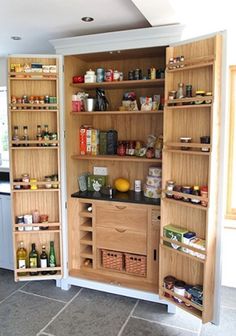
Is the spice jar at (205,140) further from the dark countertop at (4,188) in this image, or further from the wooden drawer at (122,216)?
the dark countertop at (4,188)

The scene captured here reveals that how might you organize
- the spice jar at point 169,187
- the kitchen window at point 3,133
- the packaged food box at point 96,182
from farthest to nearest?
the kitchen window at point 3,133 < the packaged food box at point 96,182 < the spice jar at point 169,187

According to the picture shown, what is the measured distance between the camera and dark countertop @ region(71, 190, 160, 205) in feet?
8.54

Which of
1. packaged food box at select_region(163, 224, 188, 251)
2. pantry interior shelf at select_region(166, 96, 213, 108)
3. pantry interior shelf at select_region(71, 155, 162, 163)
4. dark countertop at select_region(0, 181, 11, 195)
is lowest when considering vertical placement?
packaged food box at select_region(163, 224, 188, 251)

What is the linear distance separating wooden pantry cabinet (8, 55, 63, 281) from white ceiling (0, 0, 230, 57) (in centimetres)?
28

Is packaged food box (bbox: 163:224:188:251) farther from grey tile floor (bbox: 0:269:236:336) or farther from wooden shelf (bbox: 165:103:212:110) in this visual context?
wooden shelf (bbox: 165:103:212:110)

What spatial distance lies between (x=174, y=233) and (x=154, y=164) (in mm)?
786

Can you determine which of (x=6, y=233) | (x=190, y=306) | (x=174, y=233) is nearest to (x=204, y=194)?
(x=174, y=233)

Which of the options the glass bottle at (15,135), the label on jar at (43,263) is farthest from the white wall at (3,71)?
the label on jar at (43,263)

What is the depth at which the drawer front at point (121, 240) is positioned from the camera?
8.73 feet

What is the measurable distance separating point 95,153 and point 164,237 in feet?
3.46

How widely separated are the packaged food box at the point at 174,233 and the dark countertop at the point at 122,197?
0.88ft

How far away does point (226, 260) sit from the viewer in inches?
115


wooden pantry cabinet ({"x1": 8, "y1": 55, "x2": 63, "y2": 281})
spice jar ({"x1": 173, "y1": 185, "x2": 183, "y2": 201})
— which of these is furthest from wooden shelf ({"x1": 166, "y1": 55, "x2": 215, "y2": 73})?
wooden pantry cabinet ({"x1": 8, "y1": 55, "x2": 63, "y2": 281})

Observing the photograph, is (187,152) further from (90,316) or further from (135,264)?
(90,316)
